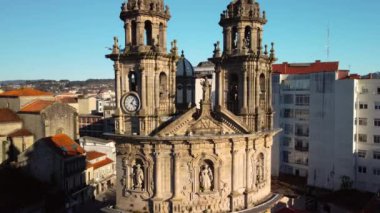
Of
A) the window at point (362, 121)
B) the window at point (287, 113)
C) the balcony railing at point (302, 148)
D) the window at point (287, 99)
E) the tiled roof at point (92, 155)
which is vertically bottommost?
the tiled roof at point (92, 155)

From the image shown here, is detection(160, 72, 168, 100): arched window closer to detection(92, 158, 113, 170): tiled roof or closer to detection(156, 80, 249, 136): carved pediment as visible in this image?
detection(156, 80, 249, 136): carved pediment

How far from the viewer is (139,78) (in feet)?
96.8

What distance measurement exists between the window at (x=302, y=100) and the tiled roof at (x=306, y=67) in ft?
16.4

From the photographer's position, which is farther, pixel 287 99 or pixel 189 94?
pixel 287 99

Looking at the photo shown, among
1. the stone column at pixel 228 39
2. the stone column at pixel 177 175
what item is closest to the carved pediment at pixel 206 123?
the stone column at pixel 177 175

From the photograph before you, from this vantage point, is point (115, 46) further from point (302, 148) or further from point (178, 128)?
point (302, 148)

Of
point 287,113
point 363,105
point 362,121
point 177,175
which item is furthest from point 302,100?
point 177,175

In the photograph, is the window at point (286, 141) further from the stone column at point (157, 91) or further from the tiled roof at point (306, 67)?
the stone column at point (157, 91)

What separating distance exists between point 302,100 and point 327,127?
5.73 metres

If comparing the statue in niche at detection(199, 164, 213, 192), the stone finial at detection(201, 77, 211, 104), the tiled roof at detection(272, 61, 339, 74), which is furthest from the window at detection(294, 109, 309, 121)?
the statue in niche at detection(199, 164, 213, 192)

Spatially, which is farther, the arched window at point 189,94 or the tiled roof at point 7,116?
the tiled roof at point 7,116

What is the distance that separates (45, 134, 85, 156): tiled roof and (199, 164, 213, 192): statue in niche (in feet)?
90.3

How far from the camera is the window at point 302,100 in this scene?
58219mm

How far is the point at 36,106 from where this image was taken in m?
61.5
